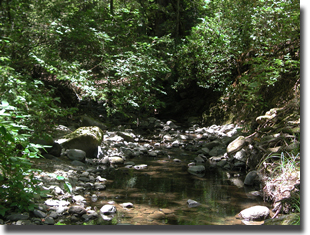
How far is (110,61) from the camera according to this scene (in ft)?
17.1

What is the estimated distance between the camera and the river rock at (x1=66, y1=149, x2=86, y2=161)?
4472mm

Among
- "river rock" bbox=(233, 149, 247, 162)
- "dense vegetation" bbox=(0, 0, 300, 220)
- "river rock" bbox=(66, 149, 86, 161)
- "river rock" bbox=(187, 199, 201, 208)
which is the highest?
"dense vegetation" bbox=(0, 0, 300, 220)

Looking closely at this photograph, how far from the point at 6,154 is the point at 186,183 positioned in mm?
2302

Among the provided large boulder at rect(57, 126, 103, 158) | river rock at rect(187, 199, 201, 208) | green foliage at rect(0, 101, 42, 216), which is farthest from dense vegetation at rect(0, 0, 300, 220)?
river rock at rect(187, 199, 201, 208)

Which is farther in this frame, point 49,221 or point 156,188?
point 156,188

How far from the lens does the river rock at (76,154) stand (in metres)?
4.47

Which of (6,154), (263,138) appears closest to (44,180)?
(6,154)

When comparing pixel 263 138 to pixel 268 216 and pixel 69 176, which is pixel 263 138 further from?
pixel 69 176

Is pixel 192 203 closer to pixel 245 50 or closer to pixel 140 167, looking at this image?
pixel 140 167

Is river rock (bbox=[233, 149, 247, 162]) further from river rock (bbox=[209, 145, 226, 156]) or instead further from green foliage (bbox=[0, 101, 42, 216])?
green foliage (bbox=[0, 101, 42, 216])

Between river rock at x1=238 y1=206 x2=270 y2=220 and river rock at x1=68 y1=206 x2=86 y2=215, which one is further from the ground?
river rock at x1=238 y1=206 x2=270 y2=220

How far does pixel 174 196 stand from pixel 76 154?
2.06 m

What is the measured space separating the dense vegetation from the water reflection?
1026 mm

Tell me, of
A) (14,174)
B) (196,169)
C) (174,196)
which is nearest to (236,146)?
(196,169)
